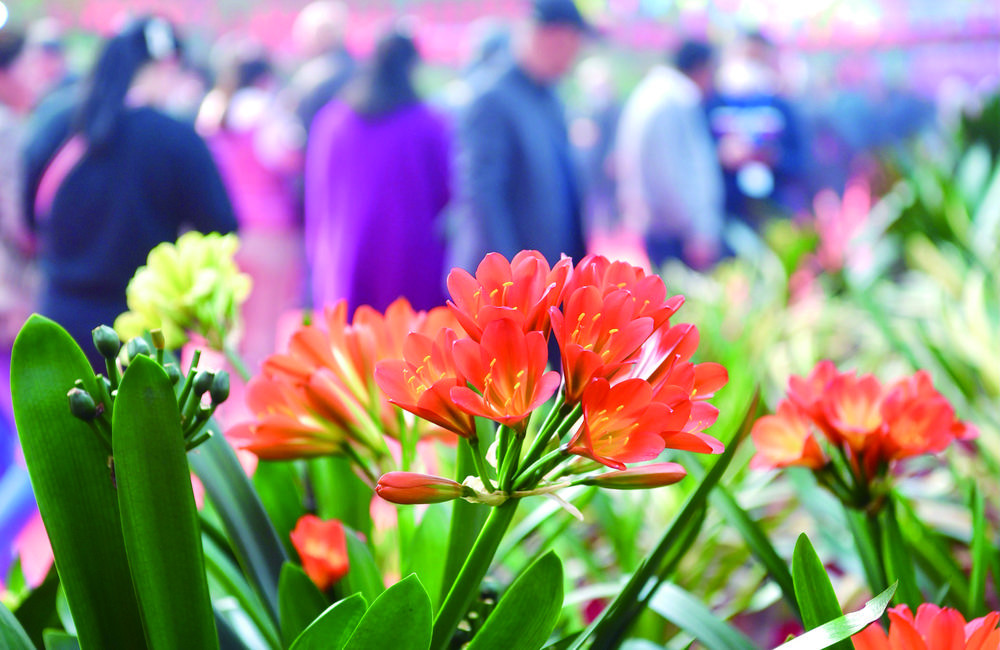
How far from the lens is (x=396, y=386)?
0.34 metres

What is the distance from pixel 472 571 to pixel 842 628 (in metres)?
0.13

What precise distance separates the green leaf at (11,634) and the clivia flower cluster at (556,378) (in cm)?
16

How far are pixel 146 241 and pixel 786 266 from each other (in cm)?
104

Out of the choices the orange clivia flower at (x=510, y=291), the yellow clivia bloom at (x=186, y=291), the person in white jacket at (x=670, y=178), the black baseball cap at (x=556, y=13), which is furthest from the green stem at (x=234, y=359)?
the person in white jacket at (x=670, y=178)

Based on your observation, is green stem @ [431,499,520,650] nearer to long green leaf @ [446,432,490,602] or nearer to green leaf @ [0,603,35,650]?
long green leaf @ [446,432,490,602]

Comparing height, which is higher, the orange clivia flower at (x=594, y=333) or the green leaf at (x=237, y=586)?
the orange clivia flower at (x=594, y=333)

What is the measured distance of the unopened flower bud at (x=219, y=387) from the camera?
0.36 metres

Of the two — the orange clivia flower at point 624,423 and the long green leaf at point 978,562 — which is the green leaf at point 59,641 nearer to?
the orange clivia flower at point 624,423

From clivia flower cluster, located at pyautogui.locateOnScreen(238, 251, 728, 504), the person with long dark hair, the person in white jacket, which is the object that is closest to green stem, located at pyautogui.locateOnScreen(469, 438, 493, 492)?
clivia flower cluster, located at pyautogui.locateOnScreen(238, 251, 728, 504)

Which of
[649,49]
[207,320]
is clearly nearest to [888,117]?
[649,49]

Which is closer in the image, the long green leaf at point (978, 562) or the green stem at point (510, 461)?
the green stem at point (510, 461)

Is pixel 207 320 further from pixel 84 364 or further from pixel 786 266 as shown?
pixel 786 266

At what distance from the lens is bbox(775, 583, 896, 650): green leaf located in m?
0.32

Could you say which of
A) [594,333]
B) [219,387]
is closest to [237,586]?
[219,387]
